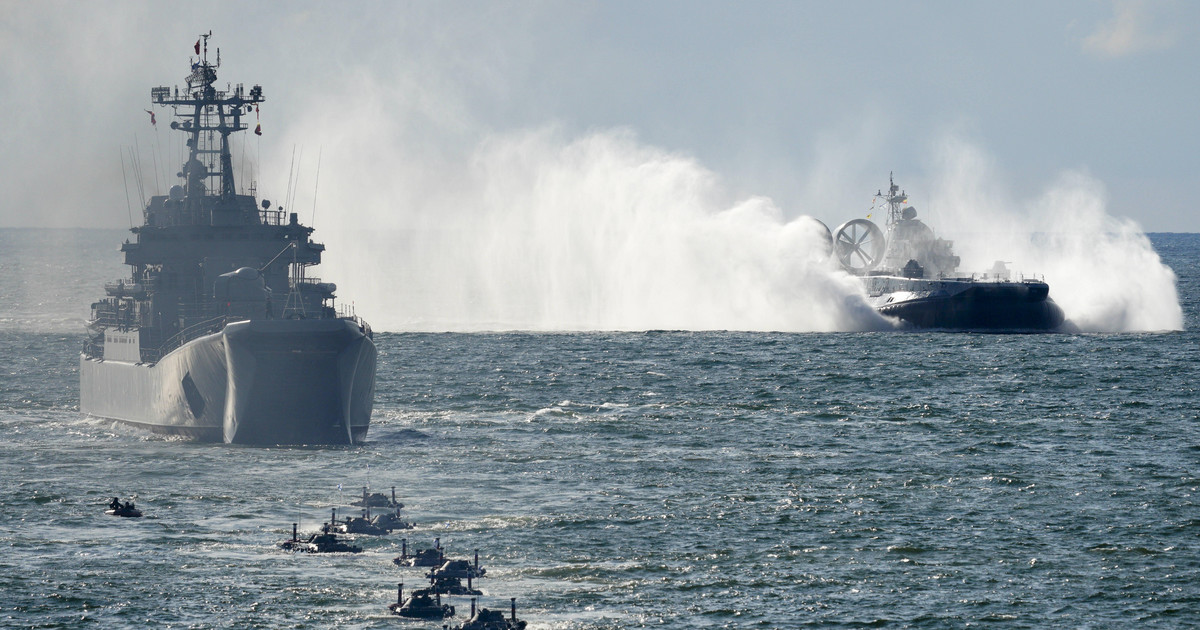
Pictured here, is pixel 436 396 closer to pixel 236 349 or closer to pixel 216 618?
pixel 236 349

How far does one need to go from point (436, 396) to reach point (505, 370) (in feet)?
50.3

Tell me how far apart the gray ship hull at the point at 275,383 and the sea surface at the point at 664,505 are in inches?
52.6

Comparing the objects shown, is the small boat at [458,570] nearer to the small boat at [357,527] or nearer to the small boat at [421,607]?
the small boat at [421,607]

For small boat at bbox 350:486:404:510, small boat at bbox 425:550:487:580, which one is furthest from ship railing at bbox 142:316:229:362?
small boat at bbox 425:550:487:580

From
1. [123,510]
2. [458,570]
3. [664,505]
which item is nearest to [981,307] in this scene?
[664,505]

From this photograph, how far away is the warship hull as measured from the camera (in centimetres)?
11694

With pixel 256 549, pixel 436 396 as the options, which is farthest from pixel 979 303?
pixel 256 549

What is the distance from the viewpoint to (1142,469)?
57.5 meters

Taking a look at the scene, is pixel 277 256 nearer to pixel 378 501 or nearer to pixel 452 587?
pixel 378 501

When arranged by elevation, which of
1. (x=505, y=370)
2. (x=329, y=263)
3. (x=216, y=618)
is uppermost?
(x=329, y=263)

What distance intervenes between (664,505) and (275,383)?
1737 cm

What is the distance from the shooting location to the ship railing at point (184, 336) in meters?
61.7

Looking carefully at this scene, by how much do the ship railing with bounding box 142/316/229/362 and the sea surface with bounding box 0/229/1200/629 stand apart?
3.64 m

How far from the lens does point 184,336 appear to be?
209 ft
